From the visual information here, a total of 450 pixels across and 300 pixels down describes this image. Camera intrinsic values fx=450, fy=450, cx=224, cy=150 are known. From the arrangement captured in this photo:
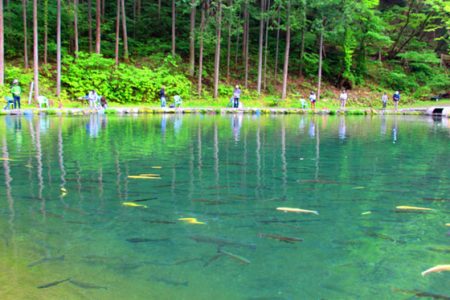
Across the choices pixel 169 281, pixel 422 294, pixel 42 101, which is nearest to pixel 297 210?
pixel 422 294

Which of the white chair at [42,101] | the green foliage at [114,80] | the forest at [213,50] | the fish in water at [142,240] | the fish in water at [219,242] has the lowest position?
the fish in water at [142,240]

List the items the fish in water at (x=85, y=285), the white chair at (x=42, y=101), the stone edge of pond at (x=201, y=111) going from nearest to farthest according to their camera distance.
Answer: the fish in water at (x=85, y=285), the stone edge of pond at (x=201, y=111), the white chair at (x=42, y=101)

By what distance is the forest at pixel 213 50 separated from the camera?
2958 cm

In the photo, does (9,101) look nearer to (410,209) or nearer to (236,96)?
(236,96)

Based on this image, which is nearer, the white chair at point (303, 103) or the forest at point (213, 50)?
the forest at point (213, 50)

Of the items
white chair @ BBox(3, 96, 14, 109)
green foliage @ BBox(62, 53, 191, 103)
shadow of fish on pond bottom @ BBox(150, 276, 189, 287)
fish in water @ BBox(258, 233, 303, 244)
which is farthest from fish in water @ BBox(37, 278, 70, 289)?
green foliage @ BBox(62, 53, 191, 103)

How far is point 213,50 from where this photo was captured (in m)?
37.8

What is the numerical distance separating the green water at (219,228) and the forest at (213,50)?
826 inches

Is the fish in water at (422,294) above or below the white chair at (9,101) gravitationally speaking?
below

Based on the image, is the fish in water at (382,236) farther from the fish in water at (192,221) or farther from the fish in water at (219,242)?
the fish in water at (192,221)

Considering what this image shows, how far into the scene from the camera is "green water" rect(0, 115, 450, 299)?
10.9 ft

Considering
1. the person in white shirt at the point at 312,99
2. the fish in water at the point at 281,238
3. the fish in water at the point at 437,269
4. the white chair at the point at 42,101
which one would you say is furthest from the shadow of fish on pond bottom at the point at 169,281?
the person in white shirt at the point at 312,99

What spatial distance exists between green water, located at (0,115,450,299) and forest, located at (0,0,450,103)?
826 inches

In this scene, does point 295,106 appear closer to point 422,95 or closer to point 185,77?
point 185,77
